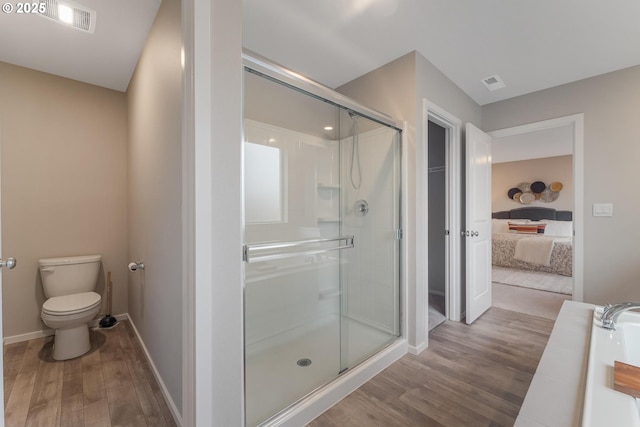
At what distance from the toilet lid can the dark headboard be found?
8137 mm

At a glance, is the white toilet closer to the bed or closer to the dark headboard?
the bed

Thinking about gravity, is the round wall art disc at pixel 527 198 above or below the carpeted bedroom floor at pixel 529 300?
above

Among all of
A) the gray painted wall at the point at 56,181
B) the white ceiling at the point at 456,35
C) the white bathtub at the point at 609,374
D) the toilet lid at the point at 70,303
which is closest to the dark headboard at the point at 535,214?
the white ceiling at the point at 456,35

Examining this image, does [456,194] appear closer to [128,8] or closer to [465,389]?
[465,389]

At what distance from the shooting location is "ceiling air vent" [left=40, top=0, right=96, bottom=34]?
5.19ft

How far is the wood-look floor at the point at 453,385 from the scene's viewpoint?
1.49 meters

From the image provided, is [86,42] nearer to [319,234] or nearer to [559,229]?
[319,234]

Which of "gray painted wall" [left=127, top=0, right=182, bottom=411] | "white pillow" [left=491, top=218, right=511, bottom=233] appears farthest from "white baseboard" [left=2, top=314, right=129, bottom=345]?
"white pillow" [left=491, top=218, right=511, bottom=233]

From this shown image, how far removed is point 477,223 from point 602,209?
103cm

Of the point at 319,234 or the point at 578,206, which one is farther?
the point at 578,206

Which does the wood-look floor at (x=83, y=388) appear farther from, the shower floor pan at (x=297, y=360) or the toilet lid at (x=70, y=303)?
the shower floor pan at (x=297, y=360)

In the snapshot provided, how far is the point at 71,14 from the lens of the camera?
1660 millimetres

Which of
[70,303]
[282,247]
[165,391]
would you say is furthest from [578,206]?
[70,303]

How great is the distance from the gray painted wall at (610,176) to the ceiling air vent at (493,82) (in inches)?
25.7
